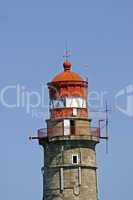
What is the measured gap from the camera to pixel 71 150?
220 feet

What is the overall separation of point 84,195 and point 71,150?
8.81 ft

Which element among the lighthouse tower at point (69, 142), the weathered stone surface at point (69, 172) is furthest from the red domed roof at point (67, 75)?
the weathered stone surface at point (69, 172)

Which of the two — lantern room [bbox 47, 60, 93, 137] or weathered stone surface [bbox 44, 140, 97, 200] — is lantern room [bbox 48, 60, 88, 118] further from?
weathered stone surface [bbox 44, 140, 97, 200]

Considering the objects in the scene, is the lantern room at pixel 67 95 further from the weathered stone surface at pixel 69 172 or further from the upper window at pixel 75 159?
the upper window at pixel 75 159

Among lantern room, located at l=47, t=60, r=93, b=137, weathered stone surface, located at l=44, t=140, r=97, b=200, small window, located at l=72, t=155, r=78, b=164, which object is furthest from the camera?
lantern room, located at l=47, t=60, r=93, b=137

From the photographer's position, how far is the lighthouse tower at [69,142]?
66688mm

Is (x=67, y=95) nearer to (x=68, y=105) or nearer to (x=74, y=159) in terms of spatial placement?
(x=68, y=105)

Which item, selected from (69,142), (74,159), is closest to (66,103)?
(69,142)

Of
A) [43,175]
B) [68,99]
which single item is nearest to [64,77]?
[68,99]

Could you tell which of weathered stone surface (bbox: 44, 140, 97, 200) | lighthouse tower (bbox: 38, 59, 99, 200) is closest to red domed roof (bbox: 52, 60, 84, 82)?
lighthouse tower (bbox: 38, 59, 99, 200)

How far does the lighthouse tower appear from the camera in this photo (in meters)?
66.7

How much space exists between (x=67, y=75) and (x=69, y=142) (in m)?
4.08

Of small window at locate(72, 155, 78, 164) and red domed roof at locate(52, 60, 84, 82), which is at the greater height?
red domed roof at locate(52, 60, 84, 82)

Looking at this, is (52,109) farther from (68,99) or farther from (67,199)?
(67,199)
